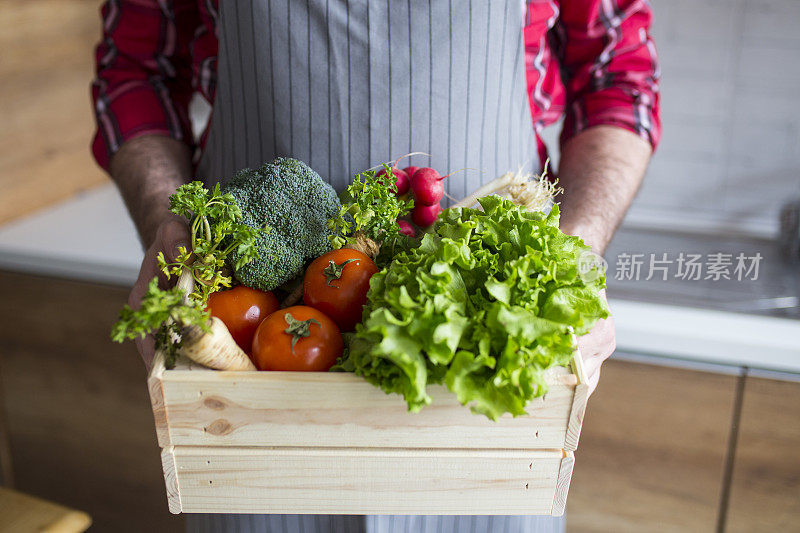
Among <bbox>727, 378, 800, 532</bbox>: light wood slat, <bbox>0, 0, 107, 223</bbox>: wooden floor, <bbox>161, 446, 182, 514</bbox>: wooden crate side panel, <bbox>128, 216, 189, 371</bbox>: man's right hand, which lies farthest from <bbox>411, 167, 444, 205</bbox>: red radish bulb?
<bbox>0, 0, 107, 223</bbox>: wooden floor

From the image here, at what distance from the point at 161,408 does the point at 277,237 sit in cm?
18

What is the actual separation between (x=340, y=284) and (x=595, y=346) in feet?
0.81

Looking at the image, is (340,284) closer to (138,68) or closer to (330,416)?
(330,416)

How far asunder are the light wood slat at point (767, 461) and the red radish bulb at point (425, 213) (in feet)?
2.59

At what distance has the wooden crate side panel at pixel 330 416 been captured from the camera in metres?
0.54

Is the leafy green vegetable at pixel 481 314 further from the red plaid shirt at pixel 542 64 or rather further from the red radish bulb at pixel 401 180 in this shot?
the red plaid shirt at pixel 542 64

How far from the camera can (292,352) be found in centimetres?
57

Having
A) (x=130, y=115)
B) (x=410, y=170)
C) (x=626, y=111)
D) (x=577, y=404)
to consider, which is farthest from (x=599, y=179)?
(x=130, y=115)

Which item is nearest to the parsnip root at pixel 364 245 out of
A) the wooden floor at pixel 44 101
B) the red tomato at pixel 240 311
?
the red tomato at pixel 240 311

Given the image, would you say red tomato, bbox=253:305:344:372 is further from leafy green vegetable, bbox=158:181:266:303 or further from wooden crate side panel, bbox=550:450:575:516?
wooden crate side panel, bbox=550:450:575:516

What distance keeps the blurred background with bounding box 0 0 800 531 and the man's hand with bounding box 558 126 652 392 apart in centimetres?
39

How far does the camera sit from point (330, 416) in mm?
562

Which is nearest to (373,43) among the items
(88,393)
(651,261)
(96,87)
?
(96,87)

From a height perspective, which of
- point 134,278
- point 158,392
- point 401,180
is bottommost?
point 134,278
